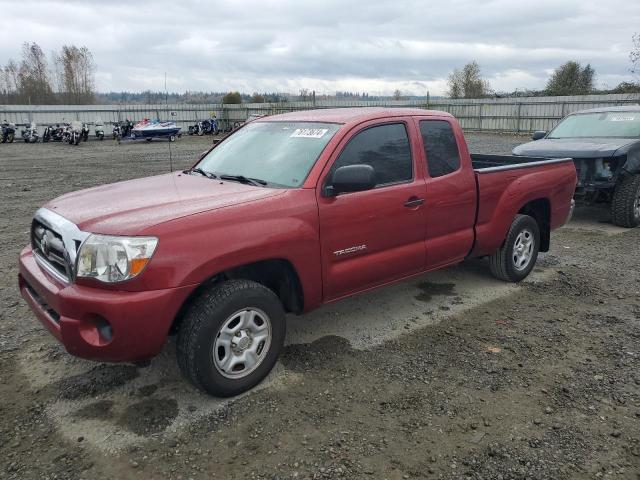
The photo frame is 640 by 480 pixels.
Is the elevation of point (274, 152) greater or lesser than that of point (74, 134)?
lesser

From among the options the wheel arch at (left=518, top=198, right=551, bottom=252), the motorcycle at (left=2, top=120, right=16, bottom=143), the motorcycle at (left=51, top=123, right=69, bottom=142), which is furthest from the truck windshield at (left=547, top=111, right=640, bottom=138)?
the motorcycle at (left=2, top=120, right=16, bottom=143)

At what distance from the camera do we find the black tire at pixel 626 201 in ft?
25.7

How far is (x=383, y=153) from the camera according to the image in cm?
416

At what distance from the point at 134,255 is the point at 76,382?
4.20 ft

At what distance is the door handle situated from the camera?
13.6 ft

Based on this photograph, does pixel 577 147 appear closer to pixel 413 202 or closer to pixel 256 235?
pixel 413 202

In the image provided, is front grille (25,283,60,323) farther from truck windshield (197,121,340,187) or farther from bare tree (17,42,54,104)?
bare tree (17,42,54,104)

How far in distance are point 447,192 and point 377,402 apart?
6.49ft

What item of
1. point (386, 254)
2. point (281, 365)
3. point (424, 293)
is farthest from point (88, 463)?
point (424, 293)

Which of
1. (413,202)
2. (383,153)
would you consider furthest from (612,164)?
(383,153)

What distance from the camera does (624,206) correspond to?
7.88m

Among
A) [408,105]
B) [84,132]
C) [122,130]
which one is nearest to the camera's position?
[84,132]

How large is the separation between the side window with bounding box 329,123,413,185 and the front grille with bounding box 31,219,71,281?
1902 mm

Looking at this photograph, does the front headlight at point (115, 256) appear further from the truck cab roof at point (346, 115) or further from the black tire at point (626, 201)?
the black tire at point (626, 201)
